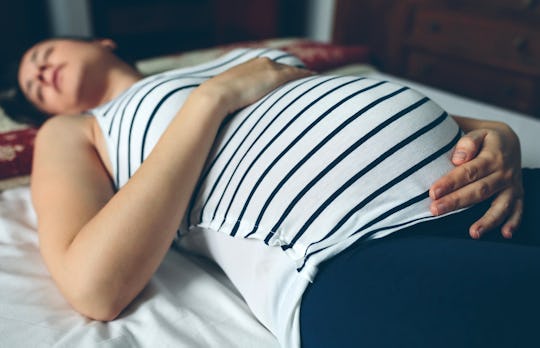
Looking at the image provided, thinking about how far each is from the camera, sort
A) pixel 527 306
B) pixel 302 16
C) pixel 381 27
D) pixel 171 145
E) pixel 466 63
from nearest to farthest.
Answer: pixel 527 306, pixel 171 145, pixel 466 63, pixel 381 27, pixel 302 16

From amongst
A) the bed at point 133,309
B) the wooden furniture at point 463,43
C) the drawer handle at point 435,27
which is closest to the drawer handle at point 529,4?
the wooden furniture at point 463,43

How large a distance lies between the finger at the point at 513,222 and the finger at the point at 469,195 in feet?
0.11

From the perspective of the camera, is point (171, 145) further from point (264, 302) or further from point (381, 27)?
point (381, 27)

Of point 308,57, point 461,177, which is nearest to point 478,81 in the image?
point 308,57

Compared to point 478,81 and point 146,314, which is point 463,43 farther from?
point 146,314

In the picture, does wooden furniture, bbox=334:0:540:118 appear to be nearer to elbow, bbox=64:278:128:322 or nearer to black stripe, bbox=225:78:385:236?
black stripe, bbox=225:78:385:236

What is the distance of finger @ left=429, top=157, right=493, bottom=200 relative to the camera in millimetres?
642

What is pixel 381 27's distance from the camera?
251cm

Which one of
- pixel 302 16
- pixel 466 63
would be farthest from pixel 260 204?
pixel 302 16

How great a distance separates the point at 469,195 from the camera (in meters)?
0.66

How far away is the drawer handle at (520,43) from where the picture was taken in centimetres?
200

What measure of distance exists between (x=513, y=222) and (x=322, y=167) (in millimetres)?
261

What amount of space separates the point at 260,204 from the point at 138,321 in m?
0.22

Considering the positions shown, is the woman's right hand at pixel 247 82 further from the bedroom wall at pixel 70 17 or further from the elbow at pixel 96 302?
the bedroom wall at pixel 70 17
